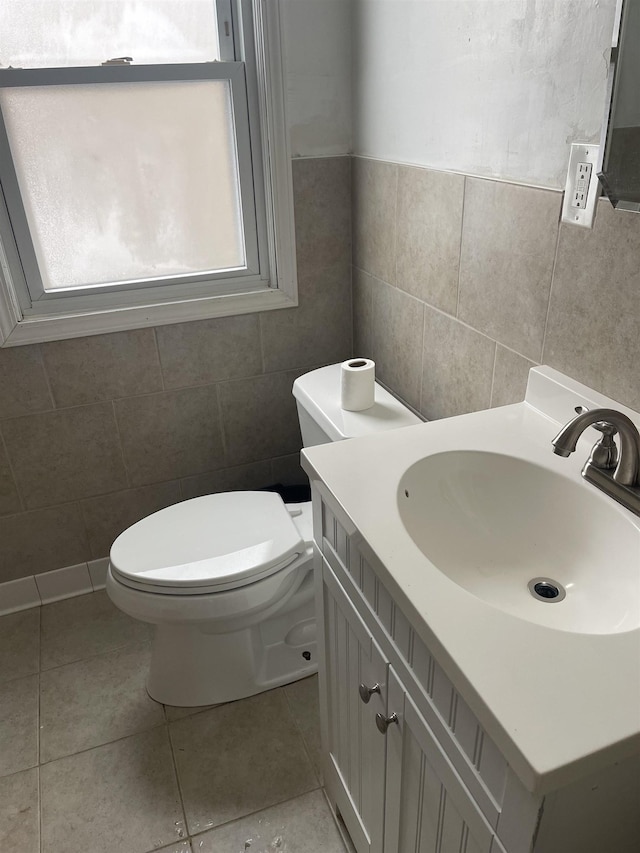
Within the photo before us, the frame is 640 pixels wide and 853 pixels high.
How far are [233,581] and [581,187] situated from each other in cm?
103

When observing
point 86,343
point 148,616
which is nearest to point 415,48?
point 86,343

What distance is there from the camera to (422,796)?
0.89 metres

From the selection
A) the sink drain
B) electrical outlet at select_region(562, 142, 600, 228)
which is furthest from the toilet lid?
electrical outlet at select_region(562, 142, 600, 228)

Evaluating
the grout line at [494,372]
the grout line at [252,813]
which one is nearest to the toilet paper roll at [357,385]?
the grout line at [494,372]

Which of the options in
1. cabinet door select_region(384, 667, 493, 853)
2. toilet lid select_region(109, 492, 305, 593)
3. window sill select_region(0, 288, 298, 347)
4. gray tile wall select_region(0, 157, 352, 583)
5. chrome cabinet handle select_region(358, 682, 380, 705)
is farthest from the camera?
gray tile wall select_region(0, 157, 352, 583)

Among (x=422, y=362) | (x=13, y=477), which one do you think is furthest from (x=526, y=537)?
(x=13, y=477)

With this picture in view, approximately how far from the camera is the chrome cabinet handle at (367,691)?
0.97 metres

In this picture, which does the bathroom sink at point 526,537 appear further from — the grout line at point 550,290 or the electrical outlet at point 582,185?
the electrical outlet at point 582,185

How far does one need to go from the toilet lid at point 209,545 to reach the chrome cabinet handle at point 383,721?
56cm

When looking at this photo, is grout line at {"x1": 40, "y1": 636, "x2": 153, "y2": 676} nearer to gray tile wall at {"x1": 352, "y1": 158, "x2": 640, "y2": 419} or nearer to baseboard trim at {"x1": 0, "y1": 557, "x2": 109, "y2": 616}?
baseboard trim at {"x1": 0, "y1": 557, "x2": 109, "y2": 616}

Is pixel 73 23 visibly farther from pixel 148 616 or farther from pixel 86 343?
pixel 148 616

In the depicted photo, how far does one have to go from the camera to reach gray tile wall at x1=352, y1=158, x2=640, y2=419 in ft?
3.32

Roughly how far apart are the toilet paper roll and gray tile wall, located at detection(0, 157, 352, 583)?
0.50 metres

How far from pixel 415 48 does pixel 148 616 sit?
4.56ft
